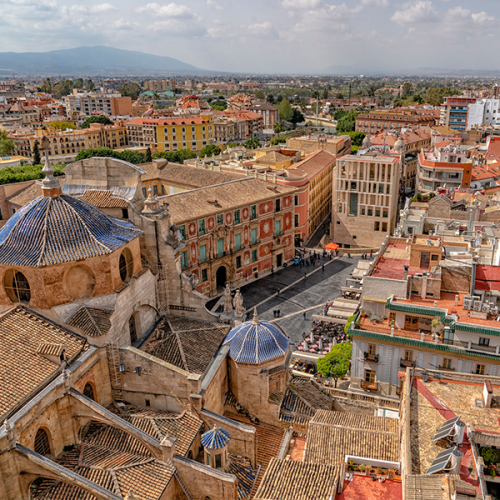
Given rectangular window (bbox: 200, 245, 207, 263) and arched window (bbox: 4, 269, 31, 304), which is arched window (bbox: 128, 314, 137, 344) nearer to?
arched window (bbox: 4, 269, 31, 304)

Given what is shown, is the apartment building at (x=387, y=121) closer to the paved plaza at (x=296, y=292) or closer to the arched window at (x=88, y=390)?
the paved plaza at (x=296, y=292)

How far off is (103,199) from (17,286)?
795 centimetres

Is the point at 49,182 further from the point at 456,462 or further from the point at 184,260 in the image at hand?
the point at 184,260

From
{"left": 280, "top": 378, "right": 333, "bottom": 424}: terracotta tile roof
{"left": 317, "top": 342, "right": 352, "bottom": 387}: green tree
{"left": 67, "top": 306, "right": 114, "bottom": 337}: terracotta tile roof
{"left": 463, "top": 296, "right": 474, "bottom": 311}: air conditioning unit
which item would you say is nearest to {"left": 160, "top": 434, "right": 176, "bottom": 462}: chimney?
{"left": 67, "top": 306, "right": 114, "bottom": 337}: terracotta tile roof

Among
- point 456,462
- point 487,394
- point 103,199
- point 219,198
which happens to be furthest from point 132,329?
point 219,198

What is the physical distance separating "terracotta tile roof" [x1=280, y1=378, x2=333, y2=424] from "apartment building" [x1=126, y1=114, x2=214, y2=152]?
376 feet

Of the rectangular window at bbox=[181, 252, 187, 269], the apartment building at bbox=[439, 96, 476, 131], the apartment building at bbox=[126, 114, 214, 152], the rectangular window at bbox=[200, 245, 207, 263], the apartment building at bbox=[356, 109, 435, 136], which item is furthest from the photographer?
the apartment building at bbox=[356, 109, 435, 136]

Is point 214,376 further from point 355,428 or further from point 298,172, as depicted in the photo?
point 298,172

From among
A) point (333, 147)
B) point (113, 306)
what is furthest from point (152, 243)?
point (333, 147)

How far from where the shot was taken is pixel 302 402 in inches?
1098

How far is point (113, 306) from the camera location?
2533cm

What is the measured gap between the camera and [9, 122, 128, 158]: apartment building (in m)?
126

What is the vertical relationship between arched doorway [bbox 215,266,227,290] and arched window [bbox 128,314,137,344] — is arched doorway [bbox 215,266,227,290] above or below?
below

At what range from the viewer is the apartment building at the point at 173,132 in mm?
135375
